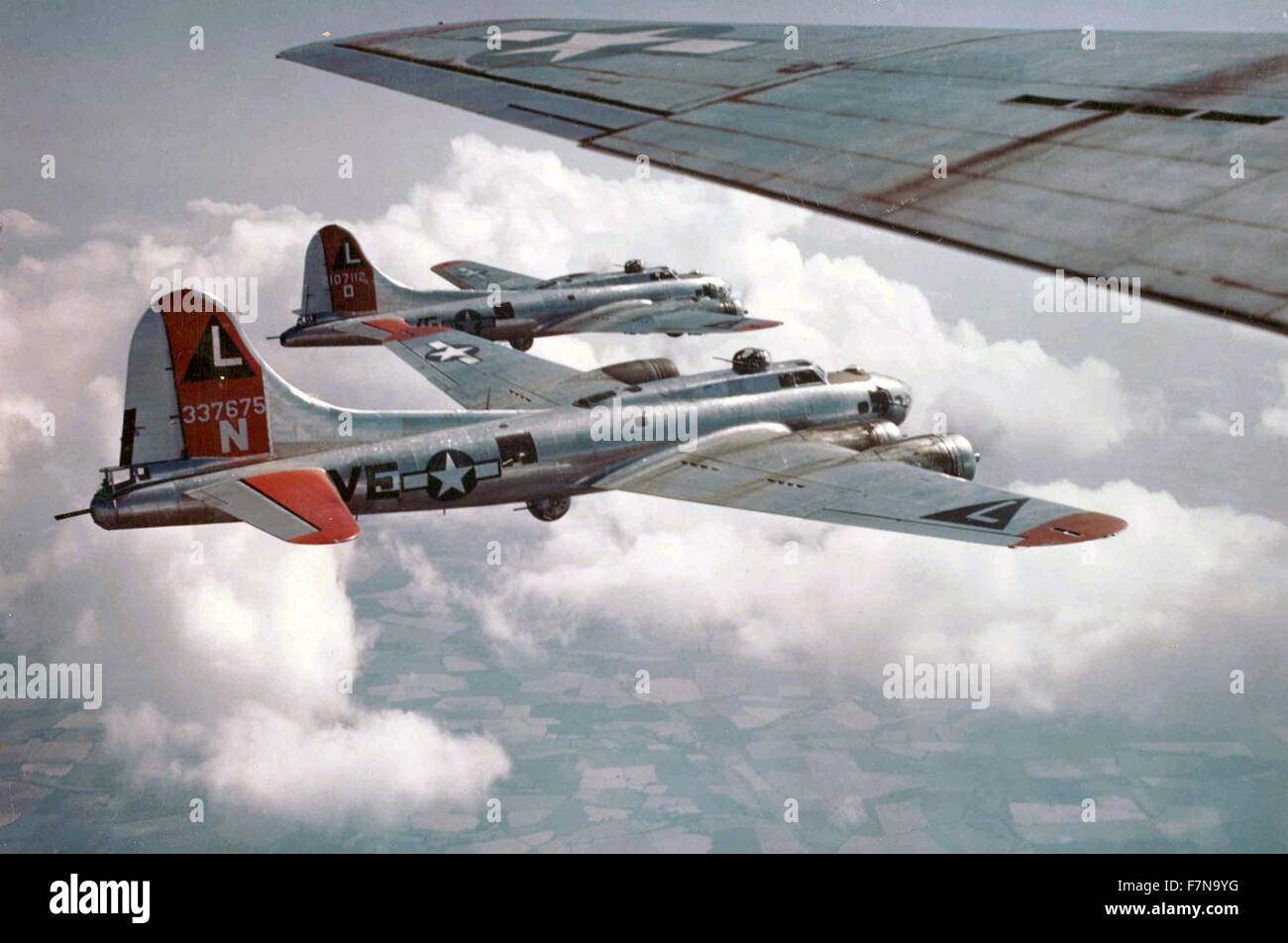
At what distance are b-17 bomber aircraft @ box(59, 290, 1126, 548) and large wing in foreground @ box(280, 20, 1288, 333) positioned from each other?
7.62 m

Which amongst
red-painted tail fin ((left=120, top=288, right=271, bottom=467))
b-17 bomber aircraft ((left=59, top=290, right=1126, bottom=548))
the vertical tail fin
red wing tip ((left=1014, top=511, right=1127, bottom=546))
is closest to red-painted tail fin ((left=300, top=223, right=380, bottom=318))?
the vertical tail fin

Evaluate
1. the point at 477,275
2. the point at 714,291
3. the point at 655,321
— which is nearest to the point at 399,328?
the point at 655,321

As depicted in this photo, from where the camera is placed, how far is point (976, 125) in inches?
568

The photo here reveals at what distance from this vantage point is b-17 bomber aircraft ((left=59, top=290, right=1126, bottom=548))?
2388 centimetres

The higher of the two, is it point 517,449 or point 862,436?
point 517,449

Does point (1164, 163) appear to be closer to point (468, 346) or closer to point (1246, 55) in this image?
point (1246, 55)

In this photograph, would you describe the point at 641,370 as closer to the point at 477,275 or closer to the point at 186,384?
the point at 186,384

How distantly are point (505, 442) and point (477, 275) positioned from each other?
2778 centimetres

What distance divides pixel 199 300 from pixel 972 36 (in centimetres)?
1580

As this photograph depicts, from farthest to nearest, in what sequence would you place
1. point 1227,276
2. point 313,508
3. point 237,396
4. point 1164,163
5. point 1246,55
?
point 237,396
point 313,508
point 1246,55
point 1164,163
point 1227,276

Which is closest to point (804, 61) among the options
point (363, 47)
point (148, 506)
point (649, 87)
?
point (649, 87)

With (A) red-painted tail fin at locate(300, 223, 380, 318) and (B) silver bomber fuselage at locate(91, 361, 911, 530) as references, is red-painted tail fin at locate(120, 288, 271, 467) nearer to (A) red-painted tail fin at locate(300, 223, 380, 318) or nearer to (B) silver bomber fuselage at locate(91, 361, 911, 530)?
(B) silver bomber fuselage at locate(91, 361, 911, 530)

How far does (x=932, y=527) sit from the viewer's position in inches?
966

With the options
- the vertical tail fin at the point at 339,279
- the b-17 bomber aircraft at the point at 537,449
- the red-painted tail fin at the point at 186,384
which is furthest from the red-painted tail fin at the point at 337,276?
the red-painted tail fin at the point at 186,384
